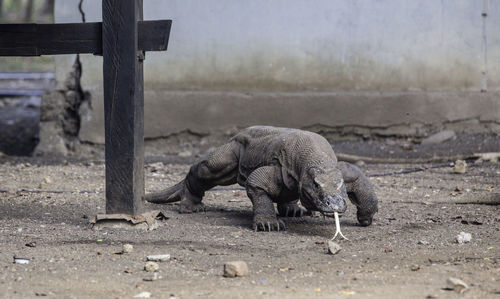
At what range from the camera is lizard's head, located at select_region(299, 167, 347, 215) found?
180 inches

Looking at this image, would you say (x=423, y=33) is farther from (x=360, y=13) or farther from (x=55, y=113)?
(x=55, y=113)

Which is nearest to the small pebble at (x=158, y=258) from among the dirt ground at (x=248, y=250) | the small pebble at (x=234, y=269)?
the dirt ground at (x=248, y=250)

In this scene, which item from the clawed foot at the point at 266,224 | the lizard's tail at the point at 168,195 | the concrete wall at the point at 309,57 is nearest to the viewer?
the clawed foot at the point at 266,224

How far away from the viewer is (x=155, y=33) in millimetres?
4773

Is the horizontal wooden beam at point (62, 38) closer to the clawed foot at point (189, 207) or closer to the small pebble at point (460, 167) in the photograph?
the clawed foot at point (189, 207)

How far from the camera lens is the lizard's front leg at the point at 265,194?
505 centimetres

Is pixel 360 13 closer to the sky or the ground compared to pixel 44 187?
closer to the sky

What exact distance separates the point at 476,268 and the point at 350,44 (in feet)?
17.6

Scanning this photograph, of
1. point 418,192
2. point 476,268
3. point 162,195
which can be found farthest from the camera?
point 418,192

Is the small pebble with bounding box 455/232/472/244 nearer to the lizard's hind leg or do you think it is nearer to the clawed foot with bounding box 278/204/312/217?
the clawed foot with bounding box 278/204/312/217

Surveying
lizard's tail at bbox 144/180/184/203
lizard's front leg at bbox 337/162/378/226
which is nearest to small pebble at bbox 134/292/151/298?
lizard's front leg at bbox 337/162/378/226

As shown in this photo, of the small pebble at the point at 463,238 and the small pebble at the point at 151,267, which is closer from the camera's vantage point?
the small pebble at the point at 151,267

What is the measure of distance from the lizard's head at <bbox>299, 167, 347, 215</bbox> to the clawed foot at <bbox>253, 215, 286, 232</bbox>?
35 cm

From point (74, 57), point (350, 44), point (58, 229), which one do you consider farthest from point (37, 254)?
point (350, 44)
